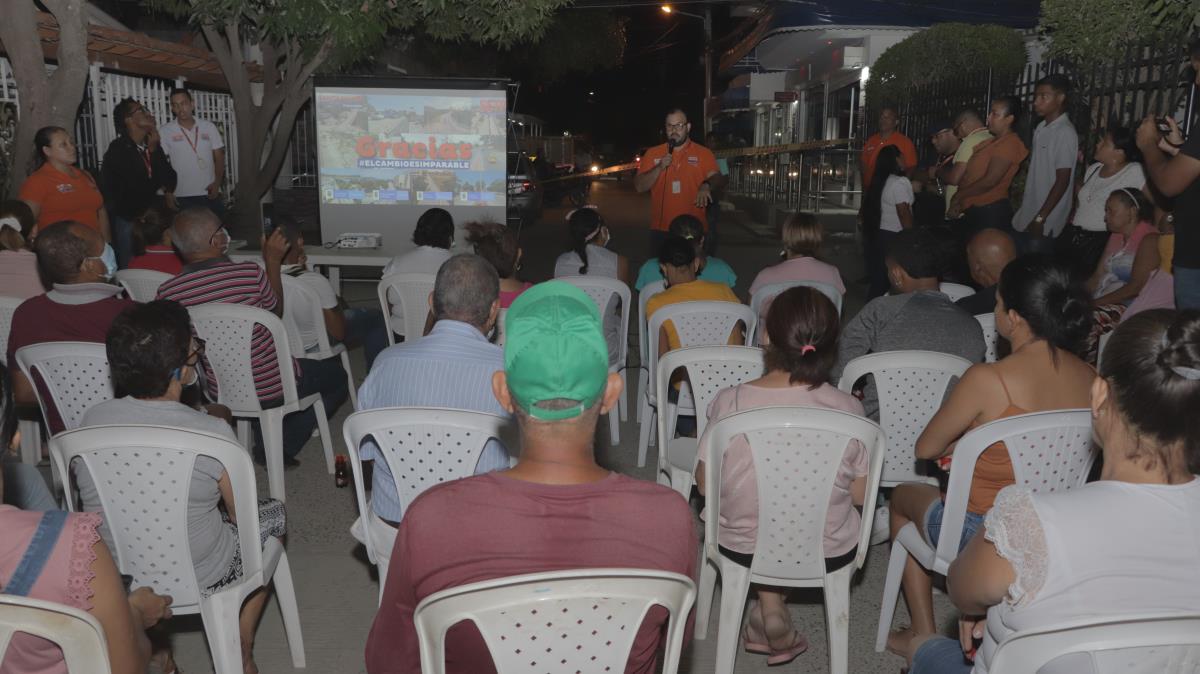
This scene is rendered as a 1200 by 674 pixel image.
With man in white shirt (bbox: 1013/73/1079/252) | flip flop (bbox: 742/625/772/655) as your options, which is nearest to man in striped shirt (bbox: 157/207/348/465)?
flip flop (bbox: 742/625/772/655)

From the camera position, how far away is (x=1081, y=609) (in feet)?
5.96

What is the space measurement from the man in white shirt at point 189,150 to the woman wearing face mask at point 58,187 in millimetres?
2034

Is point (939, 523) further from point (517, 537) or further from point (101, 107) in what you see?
point (101, 107)

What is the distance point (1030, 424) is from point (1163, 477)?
99cm

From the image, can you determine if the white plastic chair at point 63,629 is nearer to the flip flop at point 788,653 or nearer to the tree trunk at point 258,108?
the flip flop at point 788,653

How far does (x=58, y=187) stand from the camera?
729cm

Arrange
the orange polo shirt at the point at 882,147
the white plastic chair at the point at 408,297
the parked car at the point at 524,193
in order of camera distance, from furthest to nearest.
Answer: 1. the parked car at the point at 524,193
2. the orange polo shirt at the point at 882,147
3. the white plastic chair at the point at 408,297

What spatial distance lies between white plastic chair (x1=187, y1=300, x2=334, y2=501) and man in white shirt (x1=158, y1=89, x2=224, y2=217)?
5.65 metres

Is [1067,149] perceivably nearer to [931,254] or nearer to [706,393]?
[931,254]

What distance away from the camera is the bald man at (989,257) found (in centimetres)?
460

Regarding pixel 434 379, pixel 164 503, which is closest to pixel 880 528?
pixel 434 379

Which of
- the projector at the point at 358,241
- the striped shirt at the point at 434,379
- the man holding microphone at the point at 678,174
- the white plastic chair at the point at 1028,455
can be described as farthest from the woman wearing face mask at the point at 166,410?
the projector at the point at 358,241

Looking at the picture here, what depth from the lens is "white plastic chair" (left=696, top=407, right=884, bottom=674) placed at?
9.52 ft

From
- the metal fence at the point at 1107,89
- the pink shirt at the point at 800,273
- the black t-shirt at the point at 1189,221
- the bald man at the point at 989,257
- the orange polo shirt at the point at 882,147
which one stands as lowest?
the pink shirt at the point at 800,273
